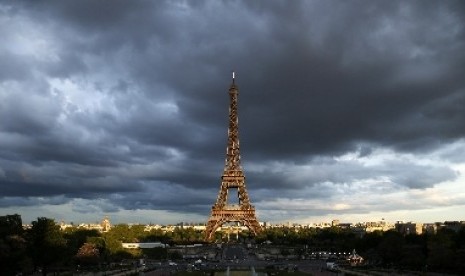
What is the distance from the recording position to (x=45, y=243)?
54812mm

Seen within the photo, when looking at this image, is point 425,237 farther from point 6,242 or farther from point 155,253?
point 6,242

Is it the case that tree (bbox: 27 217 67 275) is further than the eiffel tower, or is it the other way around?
the eiffel tower

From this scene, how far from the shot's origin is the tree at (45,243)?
54531 mm

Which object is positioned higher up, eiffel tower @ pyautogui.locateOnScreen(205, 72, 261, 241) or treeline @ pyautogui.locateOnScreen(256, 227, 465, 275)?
eiffel tower @ pyautogui.locateOnScreen(205, 72, 261, 241)

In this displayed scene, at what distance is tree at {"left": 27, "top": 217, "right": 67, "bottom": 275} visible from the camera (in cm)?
5453

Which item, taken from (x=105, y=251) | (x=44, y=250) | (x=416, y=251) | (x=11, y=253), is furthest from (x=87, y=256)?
(x=416, y=251)

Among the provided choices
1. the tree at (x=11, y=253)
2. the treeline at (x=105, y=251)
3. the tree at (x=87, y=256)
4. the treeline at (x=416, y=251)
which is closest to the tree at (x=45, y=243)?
the treeline at (x=105, y=251)

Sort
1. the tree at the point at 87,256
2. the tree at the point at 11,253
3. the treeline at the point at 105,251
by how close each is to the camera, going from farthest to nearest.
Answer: the tree at the point at 87,256 → the treeline at the point at 105,251 → the tree at the point at 11,253

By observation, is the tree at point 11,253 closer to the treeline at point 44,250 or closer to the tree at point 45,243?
the treeline at point 44,250

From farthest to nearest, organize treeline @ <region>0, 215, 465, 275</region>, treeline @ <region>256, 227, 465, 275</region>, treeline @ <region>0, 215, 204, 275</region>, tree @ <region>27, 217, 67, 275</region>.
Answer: tree @ <region>27, 217, 67, 275</region> → treeline @ <region>256, 227, 465, 275</region> → treeline @ <region>0, 215, 465, 275</region> → treeline @ <region>0, 215, 204, 275</region>

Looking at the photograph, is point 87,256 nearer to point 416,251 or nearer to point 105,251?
point 105,251

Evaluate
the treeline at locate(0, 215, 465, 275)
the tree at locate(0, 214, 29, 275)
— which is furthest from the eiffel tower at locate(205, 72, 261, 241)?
the tree at locate(0, 214, 29, 275)

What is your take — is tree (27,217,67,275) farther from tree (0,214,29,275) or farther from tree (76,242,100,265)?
tree (76,242,100,265)

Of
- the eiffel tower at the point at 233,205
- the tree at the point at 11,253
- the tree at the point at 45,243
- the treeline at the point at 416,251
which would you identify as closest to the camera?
the tree at the point at 11,253
